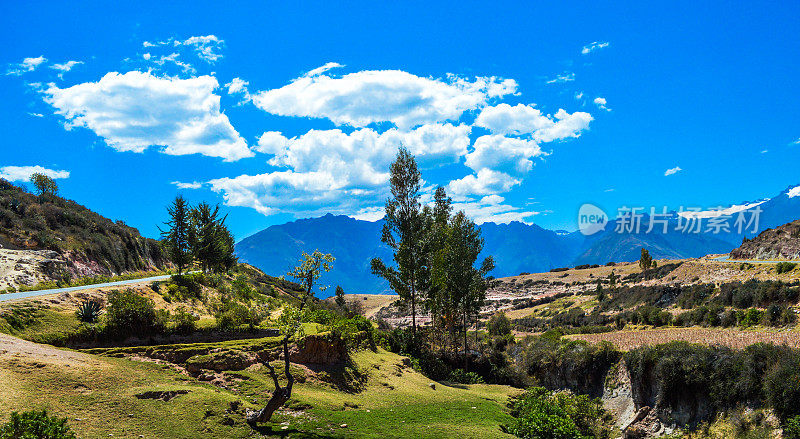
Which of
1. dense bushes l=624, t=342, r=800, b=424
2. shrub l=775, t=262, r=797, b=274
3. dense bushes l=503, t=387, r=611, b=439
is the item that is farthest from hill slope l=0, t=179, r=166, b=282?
shrub l=775, t=262, r=797, b=274

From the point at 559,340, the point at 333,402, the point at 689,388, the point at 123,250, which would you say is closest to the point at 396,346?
the point at 559,340

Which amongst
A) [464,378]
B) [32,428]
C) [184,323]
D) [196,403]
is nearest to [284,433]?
[196,403]

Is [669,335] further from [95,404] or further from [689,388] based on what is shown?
[95,404]

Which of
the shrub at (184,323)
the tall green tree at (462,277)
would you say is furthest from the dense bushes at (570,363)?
the shrub at (184,323)

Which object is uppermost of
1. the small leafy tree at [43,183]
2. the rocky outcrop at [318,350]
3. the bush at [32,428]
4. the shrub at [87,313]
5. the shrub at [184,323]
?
the small leafy tree at [43,183]

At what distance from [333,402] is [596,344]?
21.3 m

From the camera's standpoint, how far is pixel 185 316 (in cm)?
2094

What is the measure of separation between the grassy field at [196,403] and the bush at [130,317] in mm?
2654

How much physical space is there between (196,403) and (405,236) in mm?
24345

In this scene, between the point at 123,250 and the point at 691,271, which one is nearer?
the point at 123,250

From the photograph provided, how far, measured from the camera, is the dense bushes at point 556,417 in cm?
1770

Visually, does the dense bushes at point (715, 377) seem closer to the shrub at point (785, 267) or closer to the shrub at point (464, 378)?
the shrub at point (464, 378)

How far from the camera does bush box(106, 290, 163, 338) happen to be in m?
18.4

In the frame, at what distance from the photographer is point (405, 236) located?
1425 inches
